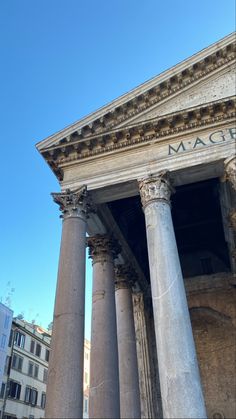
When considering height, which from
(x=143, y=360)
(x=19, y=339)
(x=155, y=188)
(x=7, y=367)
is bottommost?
(x=143, y=360)

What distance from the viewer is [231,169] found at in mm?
9125

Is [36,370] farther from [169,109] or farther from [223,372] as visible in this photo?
[169,109]

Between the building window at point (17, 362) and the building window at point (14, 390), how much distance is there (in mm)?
1159

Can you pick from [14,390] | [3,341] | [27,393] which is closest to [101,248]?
[3,341]

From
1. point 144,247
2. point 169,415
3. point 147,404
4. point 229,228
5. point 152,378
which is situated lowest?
point 169,415

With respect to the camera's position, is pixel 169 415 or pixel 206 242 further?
pixel 206 242

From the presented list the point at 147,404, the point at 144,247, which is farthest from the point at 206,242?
the point at 147,404

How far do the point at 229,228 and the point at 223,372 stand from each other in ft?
19.0

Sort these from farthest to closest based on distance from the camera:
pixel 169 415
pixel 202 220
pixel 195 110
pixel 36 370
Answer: pixel 36 370
pixel 202 220
pixel 195 110
pixel 169 415

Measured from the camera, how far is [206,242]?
16.2 meters

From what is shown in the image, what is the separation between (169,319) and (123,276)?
6.50 meters

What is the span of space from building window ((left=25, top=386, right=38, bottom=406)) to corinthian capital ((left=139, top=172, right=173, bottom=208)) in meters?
27.4

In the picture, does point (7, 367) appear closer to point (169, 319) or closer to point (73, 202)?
point (73, 202)

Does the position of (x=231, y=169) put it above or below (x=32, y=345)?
below
